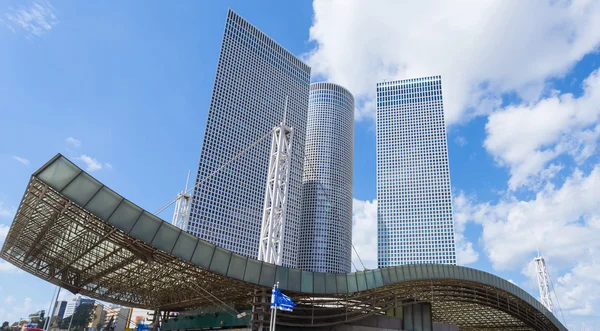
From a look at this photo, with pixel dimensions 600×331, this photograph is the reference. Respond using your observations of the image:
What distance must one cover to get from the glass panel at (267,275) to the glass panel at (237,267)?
174cm

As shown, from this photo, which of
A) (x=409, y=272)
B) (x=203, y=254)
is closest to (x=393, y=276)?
(x=409, y=272)

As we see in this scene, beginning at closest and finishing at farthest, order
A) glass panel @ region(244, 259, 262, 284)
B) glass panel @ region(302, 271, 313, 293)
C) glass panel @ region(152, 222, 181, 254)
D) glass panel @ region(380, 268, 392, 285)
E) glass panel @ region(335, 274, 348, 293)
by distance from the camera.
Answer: glass panel @ region(152, 222, 181, 254) < glass panel @ region(244, 259, 262, 284) < glass panel @ region(302, 271, 313, 293) < glass panel @ region(335, 274, 348, 293) < glass panel @ region(380, 268, 392, 285)

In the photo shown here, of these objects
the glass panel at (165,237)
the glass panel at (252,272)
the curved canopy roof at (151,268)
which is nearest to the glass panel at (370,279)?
the curved canopy roof at (151,268)

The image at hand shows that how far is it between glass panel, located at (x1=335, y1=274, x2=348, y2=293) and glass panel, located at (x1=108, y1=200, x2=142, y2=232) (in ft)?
57.5

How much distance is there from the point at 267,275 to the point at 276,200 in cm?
1461

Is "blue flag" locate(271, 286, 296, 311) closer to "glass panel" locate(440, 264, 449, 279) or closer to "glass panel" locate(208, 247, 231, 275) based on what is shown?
"glass panel" locate(208, 247, 231, 275)

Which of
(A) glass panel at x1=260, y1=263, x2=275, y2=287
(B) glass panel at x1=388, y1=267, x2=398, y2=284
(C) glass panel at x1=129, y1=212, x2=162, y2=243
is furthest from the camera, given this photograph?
(B) glass panel at x1=388, y1=267, x2=398, y2=284

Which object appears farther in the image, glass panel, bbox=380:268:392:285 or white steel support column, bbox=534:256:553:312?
white steel support column, bbox=534:256:553:312

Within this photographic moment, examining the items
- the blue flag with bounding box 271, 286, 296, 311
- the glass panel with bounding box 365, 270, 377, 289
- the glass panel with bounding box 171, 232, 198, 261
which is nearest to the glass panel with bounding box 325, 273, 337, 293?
the glass panel with bounding box 365, 270, 377, 289

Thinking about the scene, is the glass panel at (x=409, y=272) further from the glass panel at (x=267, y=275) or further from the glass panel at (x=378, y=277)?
the glass panel at (x=267, y=275)

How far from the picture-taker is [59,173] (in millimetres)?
22328

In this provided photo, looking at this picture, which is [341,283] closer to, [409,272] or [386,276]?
[386,276]

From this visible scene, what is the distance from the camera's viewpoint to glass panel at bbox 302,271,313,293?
33.8 metres

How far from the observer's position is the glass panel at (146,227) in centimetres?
2567
